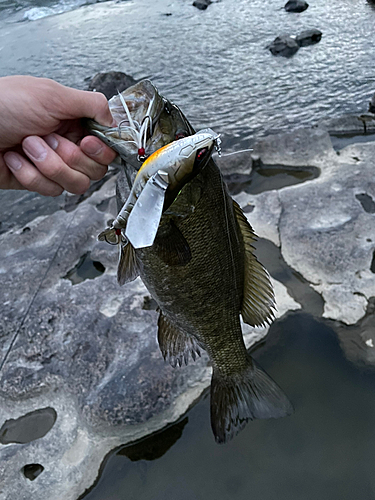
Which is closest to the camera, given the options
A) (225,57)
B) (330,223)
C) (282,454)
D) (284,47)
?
(282,454)

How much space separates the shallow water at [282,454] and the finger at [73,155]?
5.38ft

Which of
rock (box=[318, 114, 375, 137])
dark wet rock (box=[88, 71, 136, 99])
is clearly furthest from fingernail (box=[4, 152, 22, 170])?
dark wet rock (box=[88, 71, 136, 99])

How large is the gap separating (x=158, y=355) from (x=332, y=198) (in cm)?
229

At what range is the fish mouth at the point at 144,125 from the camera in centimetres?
130

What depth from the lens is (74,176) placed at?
167cm

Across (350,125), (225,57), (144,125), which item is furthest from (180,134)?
(225,57)

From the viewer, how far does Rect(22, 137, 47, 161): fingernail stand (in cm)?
161

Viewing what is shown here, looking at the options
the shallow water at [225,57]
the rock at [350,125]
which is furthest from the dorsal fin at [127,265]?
the shallow water at [225,57]

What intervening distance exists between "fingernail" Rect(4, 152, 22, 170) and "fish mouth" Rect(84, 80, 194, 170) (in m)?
0.53

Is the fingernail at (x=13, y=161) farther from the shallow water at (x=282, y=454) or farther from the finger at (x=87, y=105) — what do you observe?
the shallow water at (x=282, y=454)

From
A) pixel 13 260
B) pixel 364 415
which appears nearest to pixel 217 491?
pixel 364 415

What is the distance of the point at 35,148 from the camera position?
5.28 ft

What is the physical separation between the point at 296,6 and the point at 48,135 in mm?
14352

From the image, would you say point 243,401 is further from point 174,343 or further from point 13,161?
point 13,161
